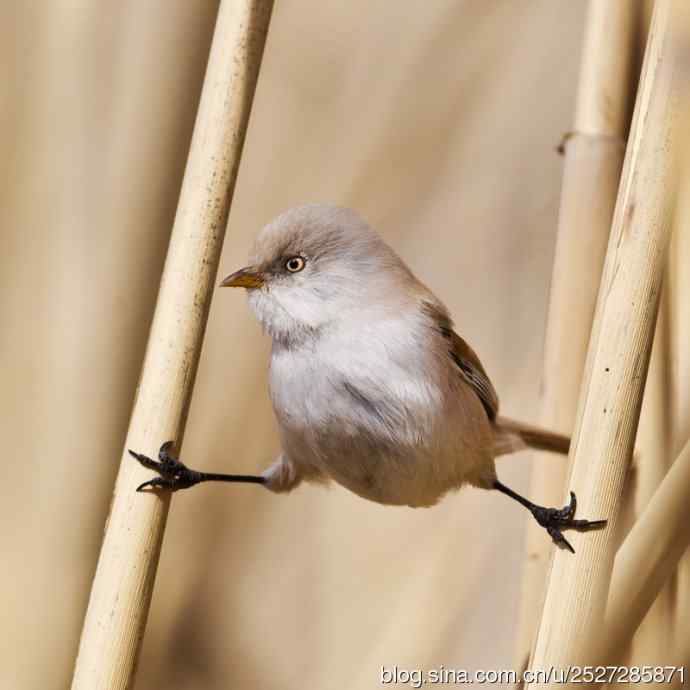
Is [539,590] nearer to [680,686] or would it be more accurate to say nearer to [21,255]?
[680,686]

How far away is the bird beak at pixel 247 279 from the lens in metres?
1.21

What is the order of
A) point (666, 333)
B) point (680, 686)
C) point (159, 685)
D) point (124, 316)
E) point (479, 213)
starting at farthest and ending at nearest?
point (479, 213) < point (159, 685) < point (124, 316) < point (666, 333) < point (680, 686)

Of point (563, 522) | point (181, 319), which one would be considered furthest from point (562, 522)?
point (181, 319)

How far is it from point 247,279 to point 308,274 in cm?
8

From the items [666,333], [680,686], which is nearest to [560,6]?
[666,333]

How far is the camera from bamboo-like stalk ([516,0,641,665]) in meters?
1.32

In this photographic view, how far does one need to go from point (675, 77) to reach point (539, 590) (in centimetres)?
82

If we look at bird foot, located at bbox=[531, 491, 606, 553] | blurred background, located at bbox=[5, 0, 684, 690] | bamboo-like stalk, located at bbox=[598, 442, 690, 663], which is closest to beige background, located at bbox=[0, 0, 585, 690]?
blurred background, located at bbox=[5, 0, 684, 690]

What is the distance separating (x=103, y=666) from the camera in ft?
3.00

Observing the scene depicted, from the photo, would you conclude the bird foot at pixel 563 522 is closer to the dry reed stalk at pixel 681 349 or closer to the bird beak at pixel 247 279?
the dry reed stalk at pixel 681 349

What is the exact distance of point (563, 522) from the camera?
41.4 inches

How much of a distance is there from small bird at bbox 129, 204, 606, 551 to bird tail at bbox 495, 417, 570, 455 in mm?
174

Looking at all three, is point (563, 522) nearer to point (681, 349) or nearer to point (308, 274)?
point (681, 349)

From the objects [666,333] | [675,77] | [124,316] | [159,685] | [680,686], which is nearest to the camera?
[675,77]
